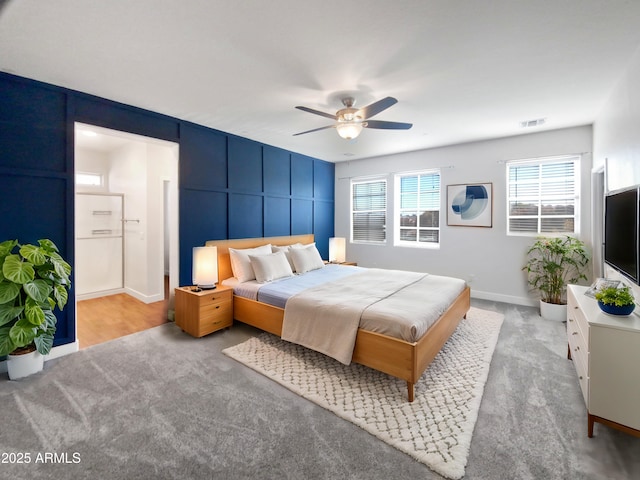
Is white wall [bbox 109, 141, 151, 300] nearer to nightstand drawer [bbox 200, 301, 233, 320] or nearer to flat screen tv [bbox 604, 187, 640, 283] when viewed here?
nightstand drawer [bbox 200, 301, 233, 320]

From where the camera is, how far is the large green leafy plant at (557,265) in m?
3.96

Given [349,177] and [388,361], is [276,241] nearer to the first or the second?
[349,177]

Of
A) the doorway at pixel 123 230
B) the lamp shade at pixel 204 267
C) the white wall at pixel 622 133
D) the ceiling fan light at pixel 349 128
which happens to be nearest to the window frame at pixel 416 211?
the white wall at pixel 622 133

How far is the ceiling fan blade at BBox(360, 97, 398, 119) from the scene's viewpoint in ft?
7.80

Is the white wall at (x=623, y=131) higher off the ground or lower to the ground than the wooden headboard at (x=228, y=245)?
higher

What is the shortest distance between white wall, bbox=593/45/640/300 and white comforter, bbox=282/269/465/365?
4.97 feet

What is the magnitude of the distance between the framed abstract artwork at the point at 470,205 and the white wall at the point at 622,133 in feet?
4.85

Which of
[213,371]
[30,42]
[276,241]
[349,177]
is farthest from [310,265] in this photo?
[30,42]

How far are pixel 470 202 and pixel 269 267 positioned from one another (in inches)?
141

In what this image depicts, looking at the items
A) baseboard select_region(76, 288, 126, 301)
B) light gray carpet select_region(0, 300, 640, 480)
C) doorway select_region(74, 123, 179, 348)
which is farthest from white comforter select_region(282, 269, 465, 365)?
baseboard select_region(76, 288, 126, 301)

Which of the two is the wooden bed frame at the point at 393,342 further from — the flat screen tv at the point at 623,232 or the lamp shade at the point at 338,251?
the lamp shade at the point at 338,251

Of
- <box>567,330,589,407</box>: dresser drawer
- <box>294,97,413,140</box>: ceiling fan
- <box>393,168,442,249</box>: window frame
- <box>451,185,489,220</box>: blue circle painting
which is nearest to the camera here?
<box>567,330,589,407</box>: dresser drawer

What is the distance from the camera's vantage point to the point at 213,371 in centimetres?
260

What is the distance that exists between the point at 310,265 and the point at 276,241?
96 cm
